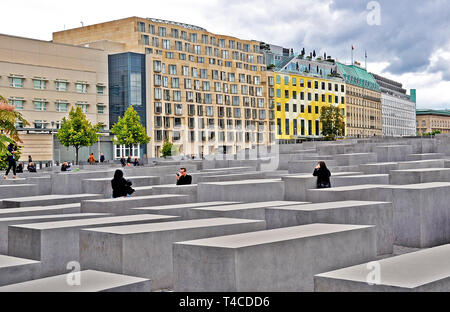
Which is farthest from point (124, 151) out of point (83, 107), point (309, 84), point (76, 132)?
point (309, 84)

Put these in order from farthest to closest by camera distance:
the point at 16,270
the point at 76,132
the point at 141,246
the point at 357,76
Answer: the point at 357,76, the point at 76,132, the point at 141,246, the point at 16,270

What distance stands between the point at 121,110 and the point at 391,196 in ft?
226

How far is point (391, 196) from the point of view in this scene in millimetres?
11312

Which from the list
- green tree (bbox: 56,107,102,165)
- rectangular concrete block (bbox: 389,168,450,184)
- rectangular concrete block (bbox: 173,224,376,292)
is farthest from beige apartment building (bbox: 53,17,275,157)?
rectangular concrete block (bbox: 173,224,376,292)

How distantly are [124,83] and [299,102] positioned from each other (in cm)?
3402

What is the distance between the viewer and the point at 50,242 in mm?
8727

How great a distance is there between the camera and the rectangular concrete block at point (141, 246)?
7.79 meters

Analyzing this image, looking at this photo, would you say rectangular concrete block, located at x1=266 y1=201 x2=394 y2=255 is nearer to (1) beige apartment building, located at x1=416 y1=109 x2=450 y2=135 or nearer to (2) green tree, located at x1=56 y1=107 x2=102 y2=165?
(2) green tree, located at x1=56 y1=107 x2=102 y2=165

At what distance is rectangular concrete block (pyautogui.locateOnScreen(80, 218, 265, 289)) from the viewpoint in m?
7.79

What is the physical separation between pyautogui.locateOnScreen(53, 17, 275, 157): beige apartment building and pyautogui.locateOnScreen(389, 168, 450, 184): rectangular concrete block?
65410mm

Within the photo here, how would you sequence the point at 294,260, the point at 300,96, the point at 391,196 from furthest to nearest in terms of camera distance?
the point at 300,96 < the point at 391,196 < the point at 294,260

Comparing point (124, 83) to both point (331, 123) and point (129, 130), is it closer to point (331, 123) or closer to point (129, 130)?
point (129, 130)
